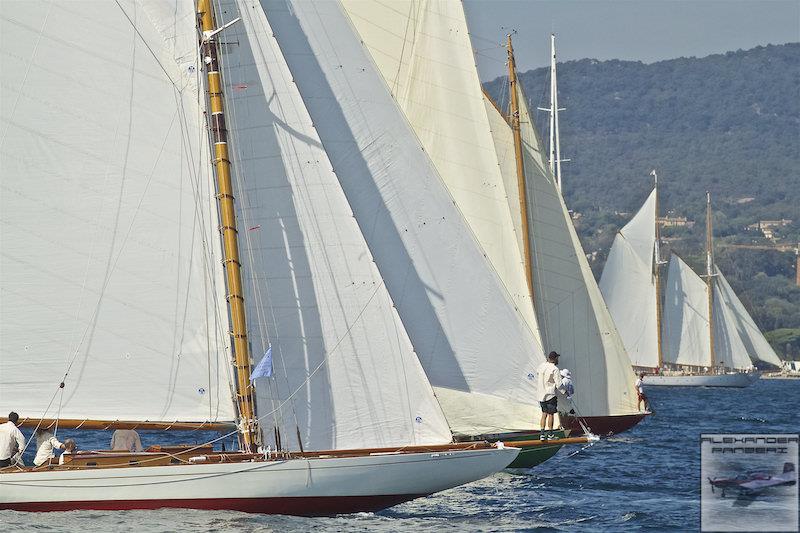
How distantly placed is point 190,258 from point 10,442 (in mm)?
4149

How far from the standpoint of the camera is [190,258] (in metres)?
25.5

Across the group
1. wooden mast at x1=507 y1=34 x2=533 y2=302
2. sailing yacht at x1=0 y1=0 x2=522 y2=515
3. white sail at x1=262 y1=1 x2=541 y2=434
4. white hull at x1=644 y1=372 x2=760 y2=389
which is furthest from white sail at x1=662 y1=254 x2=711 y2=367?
sailing yacht at x1=0 y1=0 x2=522 y2=515

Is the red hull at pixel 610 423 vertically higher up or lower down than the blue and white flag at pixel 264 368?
lower down

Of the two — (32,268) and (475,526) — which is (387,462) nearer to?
(475,526)

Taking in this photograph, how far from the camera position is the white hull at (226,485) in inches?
930

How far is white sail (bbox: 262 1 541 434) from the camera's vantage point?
90.5 feet

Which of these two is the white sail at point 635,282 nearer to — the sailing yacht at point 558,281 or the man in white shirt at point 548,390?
the sailing yacht at point 558,281

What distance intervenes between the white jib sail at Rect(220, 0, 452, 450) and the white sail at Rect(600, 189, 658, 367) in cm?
5736

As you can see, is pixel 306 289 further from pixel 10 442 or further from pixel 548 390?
pixel 548 390

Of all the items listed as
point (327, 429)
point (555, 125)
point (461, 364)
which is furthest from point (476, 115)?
point (555, 125)

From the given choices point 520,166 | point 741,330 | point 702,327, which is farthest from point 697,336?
point 520,166

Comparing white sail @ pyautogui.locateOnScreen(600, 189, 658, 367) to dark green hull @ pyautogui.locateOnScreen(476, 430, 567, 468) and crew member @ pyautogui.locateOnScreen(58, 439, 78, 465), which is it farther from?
crew member @ pyautogui.locateOnScreen(58, 439, 78, 465)

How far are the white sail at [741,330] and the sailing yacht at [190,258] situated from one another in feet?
290

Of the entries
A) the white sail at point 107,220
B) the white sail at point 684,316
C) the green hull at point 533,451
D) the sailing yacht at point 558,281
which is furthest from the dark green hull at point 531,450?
the white sail at point 684,316
